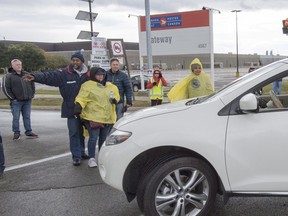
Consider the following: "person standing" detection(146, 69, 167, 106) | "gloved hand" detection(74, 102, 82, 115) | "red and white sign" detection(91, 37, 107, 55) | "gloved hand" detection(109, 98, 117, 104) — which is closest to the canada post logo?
"red and white sign" detection(91, 37, 107, 55)

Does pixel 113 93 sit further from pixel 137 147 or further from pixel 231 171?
pixel 231 171

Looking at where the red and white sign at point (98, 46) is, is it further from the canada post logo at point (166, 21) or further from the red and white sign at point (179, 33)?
the canada post logo at point (166, 21)

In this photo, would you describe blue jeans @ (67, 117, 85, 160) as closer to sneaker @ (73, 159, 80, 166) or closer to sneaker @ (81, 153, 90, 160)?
sneaker @ (73, 159, 80, 166)

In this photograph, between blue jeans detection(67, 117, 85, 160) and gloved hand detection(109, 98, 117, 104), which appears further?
blue jeans detection(67, 117, 85, 160)

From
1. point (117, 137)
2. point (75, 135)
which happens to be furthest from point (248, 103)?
point (75, 135)

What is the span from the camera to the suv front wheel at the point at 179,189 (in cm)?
327

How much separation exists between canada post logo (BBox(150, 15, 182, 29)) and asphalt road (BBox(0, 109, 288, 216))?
14688 millimetres

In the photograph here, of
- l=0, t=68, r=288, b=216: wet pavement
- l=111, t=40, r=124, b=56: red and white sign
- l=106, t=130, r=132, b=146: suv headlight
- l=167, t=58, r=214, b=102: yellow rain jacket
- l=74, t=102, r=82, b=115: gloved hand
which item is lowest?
l=0, t=68, r=288, b=216: wet pavement

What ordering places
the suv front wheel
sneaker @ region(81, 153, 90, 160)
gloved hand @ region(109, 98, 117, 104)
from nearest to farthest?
the suv front wheel < gloved hand @ region(109, 98, 117, 104) < sneaker @ region(81, 153, 90, 160)

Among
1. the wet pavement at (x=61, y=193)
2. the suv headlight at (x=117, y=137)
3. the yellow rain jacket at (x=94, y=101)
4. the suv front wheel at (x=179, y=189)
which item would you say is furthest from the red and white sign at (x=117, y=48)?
the suv front wheel at (x=179, y=189)

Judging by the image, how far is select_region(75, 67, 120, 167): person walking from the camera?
5340 millimetres

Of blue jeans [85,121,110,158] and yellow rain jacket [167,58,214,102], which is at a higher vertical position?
yellow rain jacket [167,58,214,102]

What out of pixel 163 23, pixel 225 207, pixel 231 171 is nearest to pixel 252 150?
pixel 231 171

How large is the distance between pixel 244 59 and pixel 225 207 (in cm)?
13439
